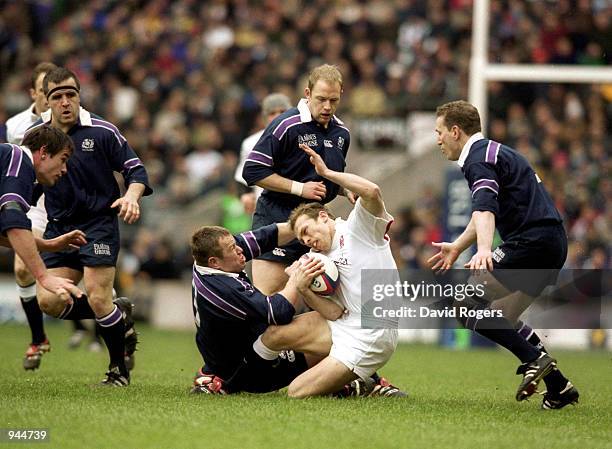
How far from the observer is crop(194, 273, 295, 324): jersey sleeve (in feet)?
24.8

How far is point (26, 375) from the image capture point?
30.9 ft

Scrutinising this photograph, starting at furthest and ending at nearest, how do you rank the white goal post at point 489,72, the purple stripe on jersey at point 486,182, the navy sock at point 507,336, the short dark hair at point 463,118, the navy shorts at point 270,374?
the white goal post at point 489,72, the navy shorts at point 270,374, the short dark hair at point 463,118, the navy sock at point 507,336, the purple stripe on jersey at point 486,182

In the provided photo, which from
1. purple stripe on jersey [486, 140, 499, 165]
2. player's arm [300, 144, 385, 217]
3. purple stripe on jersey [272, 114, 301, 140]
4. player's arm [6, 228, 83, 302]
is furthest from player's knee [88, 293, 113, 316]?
purple stripe on jersey [486, 140, 499, 165]

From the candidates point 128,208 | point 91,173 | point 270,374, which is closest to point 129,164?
point 91,173

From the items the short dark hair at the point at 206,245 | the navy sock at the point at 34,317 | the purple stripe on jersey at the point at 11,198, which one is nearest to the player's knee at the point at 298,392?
the short dark hair at the point at 206,245

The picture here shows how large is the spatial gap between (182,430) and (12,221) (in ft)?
6.08

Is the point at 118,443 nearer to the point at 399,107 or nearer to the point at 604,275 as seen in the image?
the point at 604,275

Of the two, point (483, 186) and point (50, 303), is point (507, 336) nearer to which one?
point (483, 186)

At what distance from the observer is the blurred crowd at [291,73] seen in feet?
56.8

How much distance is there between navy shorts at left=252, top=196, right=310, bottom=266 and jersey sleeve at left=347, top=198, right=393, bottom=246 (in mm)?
1068

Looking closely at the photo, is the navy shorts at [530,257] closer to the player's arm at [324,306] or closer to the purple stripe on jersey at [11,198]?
the player's arm at [324,306]

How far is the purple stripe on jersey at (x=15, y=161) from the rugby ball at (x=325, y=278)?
196 cm

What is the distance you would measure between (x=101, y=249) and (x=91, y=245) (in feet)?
0.26

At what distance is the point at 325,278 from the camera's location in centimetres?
769
